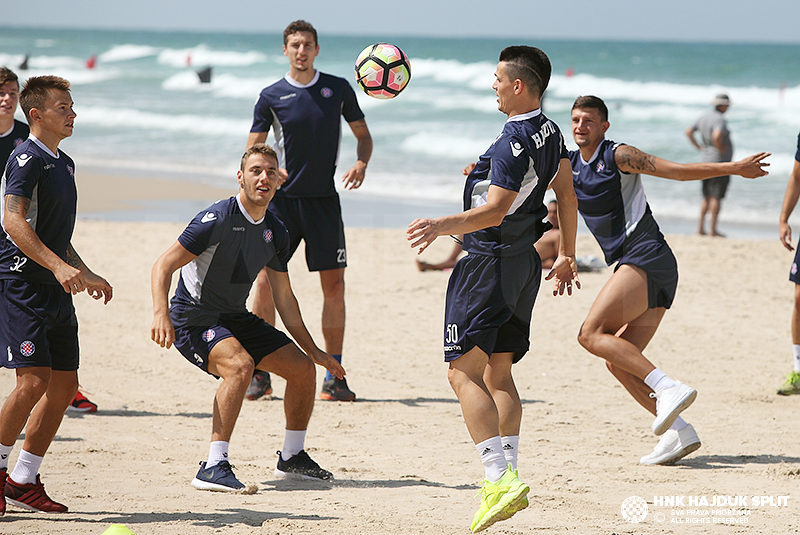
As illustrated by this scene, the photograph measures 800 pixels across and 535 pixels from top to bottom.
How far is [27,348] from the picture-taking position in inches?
160

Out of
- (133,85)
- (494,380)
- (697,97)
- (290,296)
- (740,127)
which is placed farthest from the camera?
(133,85)

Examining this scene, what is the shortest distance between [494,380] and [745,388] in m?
3.20

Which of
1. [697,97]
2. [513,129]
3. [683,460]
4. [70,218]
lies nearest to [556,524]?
[683,460]

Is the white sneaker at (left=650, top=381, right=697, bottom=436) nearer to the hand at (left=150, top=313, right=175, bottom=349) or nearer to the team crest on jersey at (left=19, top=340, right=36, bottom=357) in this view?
the hand at (left=150, top=313, right=175, bottom=349)

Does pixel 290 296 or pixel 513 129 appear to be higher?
pixel 513 129

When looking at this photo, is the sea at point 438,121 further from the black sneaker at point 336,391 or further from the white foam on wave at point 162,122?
the black sneaker at point 336,391

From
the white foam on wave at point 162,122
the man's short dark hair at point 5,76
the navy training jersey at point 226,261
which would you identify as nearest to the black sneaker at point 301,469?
the navy training jersey at point 226,261

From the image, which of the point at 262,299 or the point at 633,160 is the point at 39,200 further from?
the point at 633,160

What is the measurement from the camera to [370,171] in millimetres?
19766

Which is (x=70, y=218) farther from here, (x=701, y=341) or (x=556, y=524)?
(x=701, y=341)

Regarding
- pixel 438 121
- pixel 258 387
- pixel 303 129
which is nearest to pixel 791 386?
pixel 258 387

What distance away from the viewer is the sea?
57.3 feet

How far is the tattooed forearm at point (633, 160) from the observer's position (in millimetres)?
5109

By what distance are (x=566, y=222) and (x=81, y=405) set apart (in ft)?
11.8
